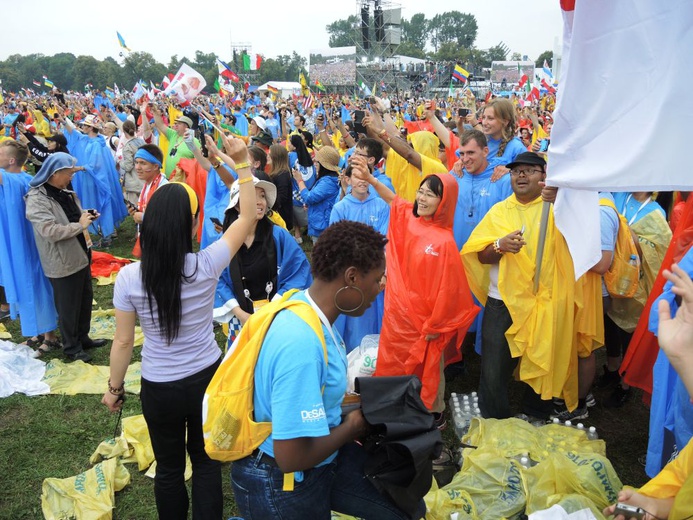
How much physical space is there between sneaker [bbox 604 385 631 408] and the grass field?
6 cm

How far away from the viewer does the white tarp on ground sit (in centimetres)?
482

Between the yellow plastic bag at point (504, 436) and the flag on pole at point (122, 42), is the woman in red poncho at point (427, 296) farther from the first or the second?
the flag on pole at point (122, 42)

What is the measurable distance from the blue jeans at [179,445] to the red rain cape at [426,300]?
157 cm

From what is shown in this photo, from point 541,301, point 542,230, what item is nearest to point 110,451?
point 541,301

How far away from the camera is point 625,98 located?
211cm

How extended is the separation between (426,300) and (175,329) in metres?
1.90

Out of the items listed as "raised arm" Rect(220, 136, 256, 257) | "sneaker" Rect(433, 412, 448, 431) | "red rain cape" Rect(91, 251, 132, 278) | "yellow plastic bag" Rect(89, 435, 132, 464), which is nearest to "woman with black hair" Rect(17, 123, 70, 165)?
"red rain cape" Rect(91, 251, 132, 278)

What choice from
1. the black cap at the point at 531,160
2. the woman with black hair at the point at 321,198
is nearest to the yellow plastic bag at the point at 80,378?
the woman with black hair at the point at 321,198

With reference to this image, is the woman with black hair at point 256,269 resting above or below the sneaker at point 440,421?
above

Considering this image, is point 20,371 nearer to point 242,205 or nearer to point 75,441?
point 75,441

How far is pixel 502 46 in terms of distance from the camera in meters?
94.5

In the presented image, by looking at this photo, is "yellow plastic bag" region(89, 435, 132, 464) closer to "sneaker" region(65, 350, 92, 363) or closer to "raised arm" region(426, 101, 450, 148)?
"sneaker" region(65, 350, 92, 363)

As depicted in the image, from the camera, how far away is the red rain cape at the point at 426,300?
3762mm

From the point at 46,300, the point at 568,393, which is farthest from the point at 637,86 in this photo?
the point at 46,300
